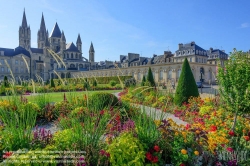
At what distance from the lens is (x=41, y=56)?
2687 inches

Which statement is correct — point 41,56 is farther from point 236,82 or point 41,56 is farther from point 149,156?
point 149,156

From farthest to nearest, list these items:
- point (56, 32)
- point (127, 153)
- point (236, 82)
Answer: point (56, 32) → point (236, 82) → point (127, 153)

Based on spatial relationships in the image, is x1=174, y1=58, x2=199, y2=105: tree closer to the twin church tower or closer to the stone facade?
the stone facade

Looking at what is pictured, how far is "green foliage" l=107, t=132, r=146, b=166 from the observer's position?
2879 millimetres

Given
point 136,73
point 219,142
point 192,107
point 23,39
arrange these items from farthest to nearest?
1. point 23,39
2. point 136,73
3. point 192,107
4. point 219,142

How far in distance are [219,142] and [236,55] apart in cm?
270

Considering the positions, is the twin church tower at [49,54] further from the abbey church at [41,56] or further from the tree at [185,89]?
the tree at [185,89]

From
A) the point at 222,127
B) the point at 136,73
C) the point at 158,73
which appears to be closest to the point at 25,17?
the point at 136,73

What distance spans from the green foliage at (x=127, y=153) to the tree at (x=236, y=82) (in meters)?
2.92

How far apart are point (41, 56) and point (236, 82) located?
71.7 m

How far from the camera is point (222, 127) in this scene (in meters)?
5.06

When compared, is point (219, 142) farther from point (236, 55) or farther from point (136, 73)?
point (136, 73)

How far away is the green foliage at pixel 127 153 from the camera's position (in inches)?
113

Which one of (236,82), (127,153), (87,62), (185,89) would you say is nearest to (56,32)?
(87,62)
